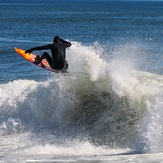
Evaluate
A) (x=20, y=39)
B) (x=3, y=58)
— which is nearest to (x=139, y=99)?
(x=3, y=58)

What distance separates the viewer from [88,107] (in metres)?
15.2

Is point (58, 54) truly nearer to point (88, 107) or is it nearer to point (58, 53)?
point (58, 53)

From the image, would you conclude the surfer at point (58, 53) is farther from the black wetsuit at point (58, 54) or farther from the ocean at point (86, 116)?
the ocean at point (86, 116)

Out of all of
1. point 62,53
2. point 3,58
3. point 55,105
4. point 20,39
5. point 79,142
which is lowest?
point 79,142

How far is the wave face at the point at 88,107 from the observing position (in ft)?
42.4

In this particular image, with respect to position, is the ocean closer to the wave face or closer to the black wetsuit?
the wave face

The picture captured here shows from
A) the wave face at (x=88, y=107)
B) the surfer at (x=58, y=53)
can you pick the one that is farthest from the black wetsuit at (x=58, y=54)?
the wave face at (x=88, y=107)

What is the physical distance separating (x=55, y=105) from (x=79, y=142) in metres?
3.20

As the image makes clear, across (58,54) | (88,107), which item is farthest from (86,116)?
(58,54)

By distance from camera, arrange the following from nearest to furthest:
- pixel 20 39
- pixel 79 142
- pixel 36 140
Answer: pixel 79 142
pixel 36 140
pixel 20 39

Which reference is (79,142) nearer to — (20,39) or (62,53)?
(62,53)

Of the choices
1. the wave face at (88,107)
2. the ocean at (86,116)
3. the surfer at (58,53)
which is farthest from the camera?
the surfer at (58,53)

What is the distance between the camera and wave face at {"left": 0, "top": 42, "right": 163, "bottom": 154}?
42.4 ft

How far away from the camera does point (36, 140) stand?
45.0 feet
